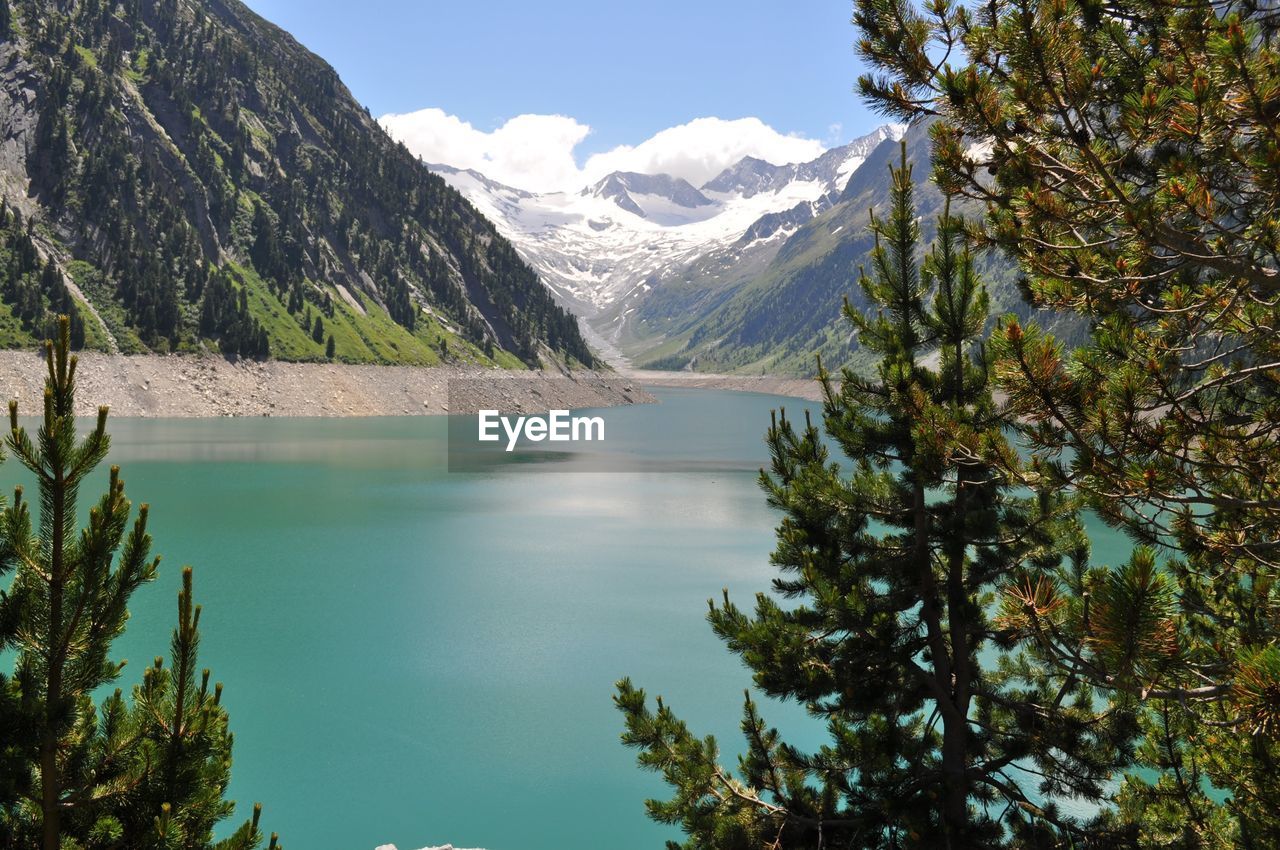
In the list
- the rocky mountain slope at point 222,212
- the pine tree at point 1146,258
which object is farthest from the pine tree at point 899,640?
the rocky mountain slope at point 222,212

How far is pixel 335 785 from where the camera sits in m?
16.8

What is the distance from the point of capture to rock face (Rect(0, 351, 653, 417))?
269ft

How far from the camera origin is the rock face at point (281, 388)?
82.0 m

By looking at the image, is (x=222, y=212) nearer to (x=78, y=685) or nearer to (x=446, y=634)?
(x=446, y=634)

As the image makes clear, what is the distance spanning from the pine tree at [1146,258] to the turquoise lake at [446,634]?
1248 cm

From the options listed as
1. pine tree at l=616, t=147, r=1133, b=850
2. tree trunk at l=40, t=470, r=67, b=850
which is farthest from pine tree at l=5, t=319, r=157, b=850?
pine tree at l=616, t=147, r=1133, b=850

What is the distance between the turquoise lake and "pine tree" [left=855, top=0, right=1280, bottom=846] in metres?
12.5

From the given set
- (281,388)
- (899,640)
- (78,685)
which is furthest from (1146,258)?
(281,388)

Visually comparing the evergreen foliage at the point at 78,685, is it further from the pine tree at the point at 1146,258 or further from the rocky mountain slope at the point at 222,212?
the rocky mountain slope at the point at 222,212

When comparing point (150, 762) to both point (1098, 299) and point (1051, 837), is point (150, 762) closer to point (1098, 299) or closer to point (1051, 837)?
point (1098, 299)

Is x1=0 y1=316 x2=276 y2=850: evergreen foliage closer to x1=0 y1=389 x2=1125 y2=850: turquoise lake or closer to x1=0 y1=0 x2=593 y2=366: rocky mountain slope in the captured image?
x1=0 y1=389 x2=1125 y2=850: turquoise lake

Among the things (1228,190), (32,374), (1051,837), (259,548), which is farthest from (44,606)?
(32,374)

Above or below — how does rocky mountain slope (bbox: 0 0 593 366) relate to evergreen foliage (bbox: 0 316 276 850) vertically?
above

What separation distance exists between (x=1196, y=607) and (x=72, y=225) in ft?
445
